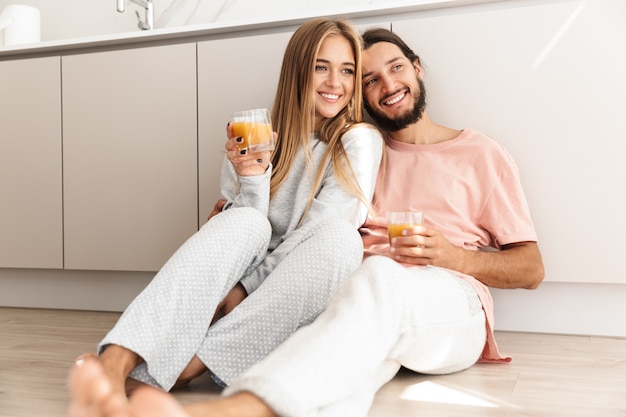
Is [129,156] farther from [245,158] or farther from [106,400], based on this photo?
[106,400]

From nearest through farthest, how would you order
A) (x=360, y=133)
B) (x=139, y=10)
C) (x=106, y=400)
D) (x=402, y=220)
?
1. (x=106, y=400)
2. (x=402, y=220)
3. (x=360, y=133)
4. (x=139, y=10)

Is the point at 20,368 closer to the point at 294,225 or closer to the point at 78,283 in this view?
the point at 294,225

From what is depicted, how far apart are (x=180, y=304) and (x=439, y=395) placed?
0.50m

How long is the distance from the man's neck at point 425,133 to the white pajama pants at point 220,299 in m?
0.53

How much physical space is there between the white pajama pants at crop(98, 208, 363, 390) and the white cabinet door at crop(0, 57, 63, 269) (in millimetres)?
1214

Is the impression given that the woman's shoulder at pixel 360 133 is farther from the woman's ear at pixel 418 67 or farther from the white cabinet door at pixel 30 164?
the white cabinet door at pixel 30 164

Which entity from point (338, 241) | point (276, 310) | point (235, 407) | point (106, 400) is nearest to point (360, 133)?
point (338, 241)

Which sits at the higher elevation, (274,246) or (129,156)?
(129,156)

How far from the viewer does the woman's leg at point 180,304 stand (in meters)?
1.13

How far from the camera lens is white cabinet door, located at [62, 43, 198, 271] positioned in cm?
216

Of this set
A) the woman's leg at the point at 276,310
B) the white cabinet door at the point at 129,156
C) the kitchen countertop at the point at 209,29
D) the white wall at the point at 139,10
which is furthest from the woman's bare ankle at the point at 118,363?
the white wall at the point at 139,10

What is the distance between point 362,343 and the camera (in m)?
0.98

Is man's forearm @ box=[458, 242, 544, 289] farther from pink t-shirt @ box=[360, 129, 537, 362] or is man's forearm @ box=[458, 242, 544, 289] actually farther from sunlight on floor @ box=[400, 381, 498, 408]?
sunlight on floor @ box=[400, 381, 498, 408]

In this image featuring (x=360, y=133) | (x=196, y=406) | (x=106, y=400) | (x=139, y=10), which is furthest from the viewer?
(x=139, y=10)
